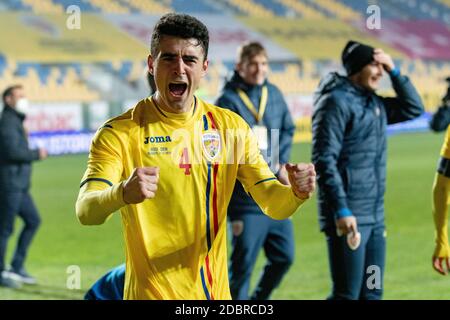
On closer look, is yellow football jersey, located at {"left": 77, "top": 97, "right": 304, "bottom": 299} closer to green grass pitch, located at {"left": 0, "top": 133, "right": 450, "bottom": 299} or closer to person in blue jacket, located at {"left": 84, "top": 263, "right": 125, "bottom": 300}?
person in blue jacket, located at {"left": 84, "top": 263, "right": 125, "bottom": 300}

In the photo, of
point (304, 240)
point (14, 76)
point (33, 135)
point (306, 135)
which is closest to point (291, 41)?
point (306, 135)

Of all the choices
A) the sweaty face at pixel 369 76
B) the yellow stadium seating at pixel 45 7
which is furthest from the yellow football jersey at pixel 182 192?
the yellow stadium seating at pixel 45 7

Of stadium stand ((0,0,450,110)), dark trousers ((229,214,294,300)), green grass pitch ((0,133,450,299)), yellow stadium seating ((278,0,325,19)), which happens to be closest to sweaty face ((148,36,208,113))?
dark trousers ((229,214,294,300))

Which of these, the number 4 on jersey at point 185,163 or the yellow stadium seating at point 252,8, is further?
the yellow stadium seating at point 252,8

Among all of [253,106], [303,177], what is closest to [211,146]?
[303,177]

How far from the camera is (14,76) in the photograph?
2136cm

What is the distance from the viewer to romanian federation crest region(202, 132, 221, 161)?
3088 millimetres

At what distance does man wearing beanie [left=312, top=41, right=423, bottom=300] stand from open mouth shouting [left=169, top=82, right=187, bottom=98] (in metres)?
2.06

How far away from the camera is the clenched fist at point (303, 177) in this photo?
9.14ft

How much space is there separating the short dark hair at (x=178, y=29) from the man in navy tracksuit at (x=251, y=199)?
2735 mm

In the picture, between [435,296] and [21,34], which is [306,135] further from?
[435,296]

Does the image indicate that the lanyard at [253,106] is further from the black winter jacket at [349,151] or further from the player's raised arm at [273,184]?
the player's raised arm at [273,184]

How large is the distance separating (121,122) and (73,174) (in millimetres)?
12311

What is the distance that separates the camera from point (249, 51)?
5.96 metres
